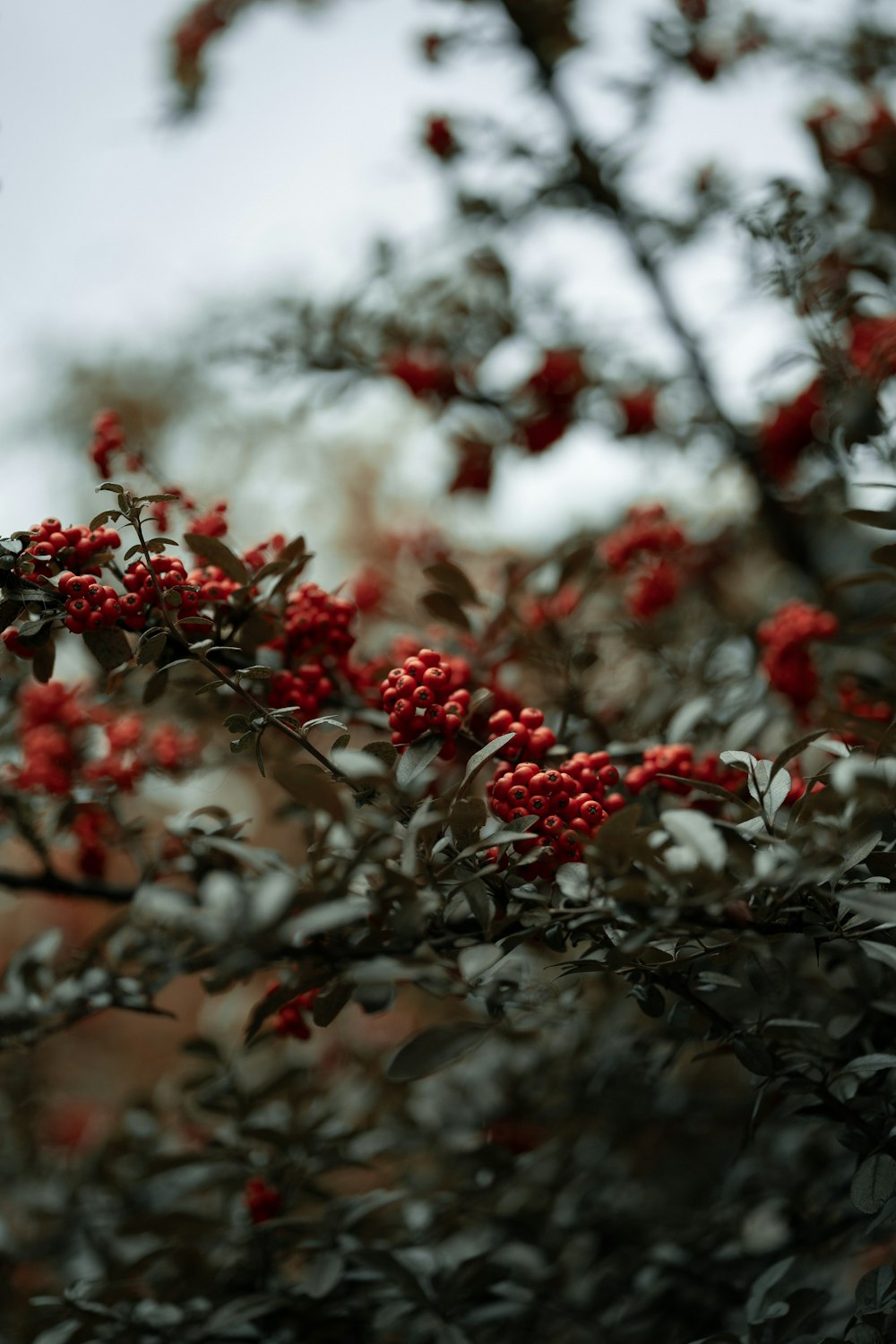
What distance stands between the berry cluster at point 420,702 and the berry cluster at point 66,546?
0.36 metres

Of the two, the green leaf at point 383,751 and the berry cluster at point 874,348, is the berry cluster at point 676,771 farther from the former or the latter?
the berry cluster at point 874,348

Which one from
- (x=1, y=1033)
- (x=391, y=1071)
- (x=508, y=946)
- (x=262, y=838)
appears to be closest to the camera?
(x=391, y=1071)

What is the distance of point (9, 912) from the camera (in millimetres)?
5715

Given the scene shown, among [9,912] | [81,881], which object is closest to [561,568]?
[81,881]

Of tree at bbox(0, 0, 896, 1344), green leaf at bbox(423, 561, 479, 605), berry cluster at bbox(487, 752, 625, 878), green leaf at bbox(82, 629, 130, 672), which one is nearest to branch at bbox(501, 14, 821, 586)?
tree at bbox(0, 0, 896, 1344)

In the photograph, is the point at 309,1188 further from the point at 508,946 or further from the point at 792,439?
the point at 792,439

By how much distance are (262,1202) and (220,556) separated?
3.14 feet

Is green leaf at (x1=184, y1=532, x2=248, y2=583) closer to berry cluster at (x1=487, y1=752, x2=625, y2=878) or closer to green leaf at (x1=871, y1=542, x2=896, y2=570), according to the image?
berry cluster at (x1=487, y1=752, x2=625, y2=878)

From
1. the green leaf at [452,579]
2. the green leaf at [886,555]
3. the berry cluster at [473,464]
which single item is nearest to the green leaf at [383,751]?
the green leaf at [452,579]

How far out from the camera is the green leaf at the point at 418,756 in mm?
977

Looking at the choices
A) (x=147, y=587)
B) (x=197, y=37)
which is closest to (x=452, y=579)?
(x=147, y=587)

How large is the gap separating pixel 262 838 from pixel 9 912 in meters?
1.65

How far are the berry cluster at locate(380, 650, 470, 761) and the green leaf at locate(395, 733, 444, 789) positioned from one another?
20 millimetres

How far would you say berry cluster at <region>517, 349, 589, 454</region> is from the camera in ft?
7.64
